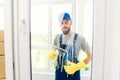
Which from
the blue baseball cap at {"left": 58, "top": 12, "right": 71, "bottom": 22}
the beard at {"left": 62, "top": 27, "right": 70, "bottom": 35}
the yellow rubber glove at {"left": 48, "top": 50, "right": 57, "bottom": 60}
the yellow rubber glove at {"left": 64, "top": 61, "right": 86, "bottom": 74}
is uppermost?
the blue baseball cap at {"left": 58, "top": 12, "right": 71, "bottom": 22}

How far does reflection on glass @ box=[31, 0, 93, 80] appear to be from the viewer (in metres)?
1.55

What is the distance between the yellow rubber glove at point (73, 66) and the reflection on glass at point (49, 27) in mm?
36

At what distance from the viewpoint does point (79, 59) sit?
1577 millimetres

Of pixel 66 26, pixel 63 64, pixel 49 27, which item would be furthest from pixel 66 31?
pixel 63 64

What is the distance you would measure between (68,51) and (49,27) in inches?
11.1

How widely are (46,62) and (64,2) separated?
57 cm

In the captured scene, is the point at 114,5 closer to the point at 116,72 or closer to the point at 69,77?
the point at 116,72

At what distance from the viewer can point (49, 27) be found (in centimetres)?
164

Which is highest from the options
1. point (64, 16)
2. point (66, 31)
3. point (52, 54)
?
point (64, 16)

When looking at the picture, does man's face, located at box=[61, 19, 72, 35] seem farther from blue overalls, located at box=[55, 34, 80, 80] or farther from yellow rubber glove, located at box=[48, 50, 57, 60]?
yellow rubber glove, located at box=[48, 50, 57, 60]

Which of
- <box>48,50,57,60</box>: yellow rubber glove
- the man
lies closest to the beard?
the man

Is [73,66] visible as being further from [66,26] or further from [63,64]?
[66,26]

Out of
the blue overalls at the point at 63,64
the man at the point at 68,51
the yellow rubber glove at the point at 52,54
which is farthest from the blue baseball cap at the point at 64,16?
the yellow rubber glove at the point at 52,54

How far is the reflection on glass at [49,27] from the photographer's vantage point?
1553 millimetres
